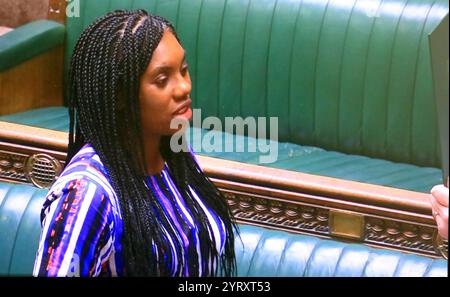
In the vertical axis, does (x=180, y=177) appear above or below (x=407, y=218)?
above

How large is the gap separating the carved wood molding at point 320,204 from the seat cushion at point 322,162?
0.87 ft

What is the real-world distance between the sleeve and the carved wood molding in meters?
1.19

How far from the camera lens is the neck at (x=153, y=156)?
208 centimetres

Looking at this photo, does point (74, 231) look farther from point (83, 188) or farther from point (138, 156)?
point (138, 156)

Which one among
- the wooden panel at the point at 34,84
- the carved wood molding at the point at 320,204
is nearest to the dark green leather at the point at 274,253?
the carved wood molding at the point at 320,204

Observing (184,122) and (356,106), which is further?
(356,106)

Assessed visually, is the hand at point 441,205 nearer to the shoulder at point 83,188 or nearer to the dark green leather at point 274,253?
the shoulder at point 83,188

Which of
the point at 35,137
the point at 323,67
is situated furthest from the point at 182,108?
the point at 323,67

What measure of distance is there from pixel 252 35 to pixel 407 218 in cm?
107

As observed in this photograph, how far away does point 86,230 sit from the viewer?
6.09 feet

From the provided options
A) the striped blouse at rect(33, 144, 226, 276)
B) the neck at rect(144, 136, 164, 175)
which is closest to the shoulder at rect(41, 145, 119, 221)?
the striped blouse at rect(33, 144, 226, 276)

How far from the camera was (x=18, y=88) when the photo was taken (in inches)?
156

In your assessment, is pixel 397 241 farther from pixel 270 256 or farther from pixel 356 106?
pixel 356 106
